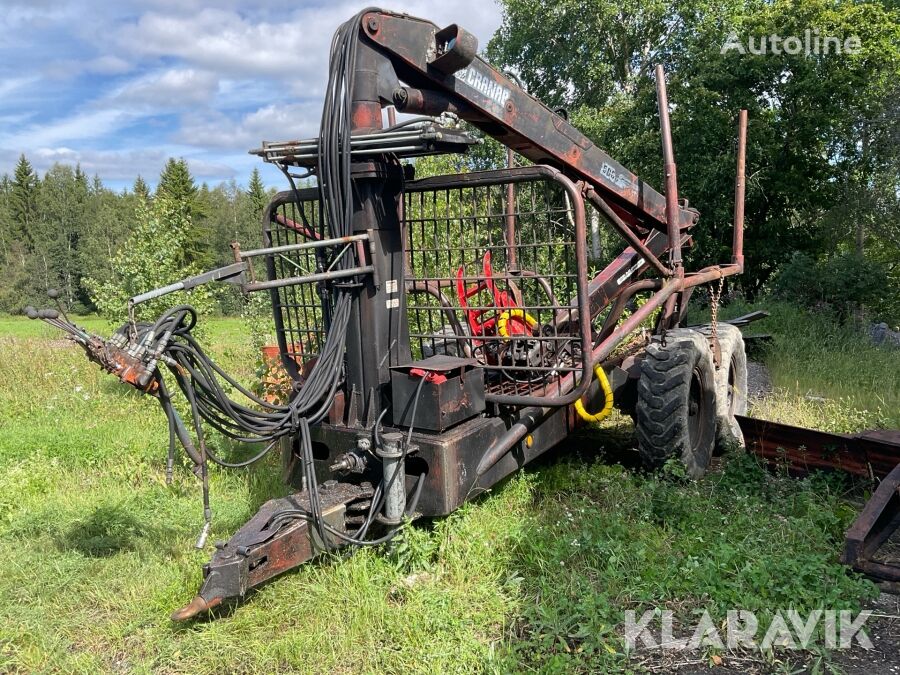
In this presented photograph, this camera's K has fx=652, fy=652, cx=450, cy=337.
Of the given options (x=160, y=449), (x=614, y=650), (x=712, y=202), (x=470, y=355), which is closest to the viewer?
(x=614, y=650)

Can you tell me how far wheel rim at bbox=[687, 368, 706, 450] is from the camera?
5.04 meters

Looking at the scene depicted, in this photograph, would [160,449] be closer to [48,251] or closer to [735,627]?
[735,627]

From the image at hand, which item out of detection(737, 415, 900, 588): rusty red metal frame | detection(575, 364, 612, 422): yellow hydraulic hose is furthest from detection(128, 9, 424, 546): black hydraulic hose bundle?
detection(737, 415, 900, 588): rusty red metal frame

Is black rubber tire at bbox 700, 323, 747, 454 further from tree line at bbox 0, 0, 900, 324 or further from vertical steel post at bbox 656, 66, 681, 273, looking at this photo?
tree line at bbox 0, 0, 900, 324

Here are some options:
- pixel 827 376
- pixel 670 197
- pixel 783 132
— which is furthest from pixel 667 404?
pixel 783 132

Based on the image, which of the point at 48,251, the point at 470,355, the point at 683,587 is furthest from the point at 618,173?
the point at 48,251

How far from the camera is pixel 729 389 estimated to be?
6129 millimetres

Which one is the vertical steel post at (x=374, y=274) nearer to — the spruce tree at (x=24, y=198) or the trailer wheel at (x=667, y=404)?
the trailer wheel at (x=667, y=404)

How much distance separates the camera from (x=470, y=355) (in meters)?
4.27

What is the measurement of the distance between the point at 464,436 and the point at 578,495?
4.61 feet

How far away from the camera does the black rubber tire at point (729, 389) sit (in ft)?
17.1

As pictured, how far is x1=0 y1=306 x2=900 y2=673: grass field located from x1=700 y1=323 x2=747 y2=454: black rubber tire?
1.06 feet

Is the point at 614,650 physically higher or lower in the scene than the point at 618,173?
lower

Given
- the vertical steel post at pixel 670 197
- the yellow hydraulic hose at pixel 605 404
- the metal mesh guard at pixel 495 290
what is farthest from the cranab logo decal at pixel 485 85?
the yellow hydraulic hose at pixel 605 404
